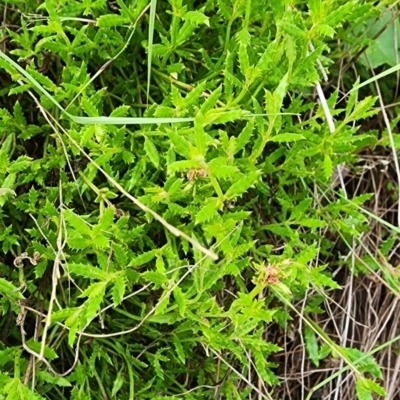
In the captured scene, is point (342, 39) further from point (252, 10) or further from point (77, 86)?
point (77, 86)

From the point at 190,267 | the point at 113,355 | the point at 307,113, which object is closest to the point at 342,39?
the point at 307,113

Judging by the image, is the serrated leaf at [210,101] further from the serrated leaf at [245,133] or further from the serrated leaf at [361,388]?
the serrated leaf at [361,388]

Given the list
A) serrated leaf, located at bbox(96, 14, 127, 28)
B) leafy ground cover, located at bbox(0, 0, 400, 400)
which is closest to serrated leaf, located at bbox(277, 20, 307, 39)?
leafy ground cover, located at bbox(0, 0, 400, 400)

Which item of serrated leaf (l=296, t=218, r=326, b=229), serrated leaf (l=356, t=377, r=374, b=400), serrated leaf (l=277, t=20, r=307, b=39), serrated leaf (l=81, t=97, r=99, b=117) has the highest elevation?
serrated leaf (l=277, t=20, r=307, b=39)

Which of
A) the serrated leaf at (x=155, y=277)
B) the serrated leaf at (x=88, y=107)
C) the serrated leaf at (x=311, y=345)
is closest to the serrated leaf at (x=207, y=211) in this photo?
the serrated leaf at (x=155, y=277)

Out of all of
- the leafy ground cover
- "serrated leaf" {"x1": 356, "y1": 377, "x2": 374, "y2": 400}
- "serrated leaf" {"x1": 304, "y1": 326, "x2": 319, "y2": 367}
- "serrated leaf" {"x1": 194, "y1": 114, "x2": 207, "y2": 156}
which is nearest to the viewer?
"serrated leaf" {"x1": 194, "y1": 114, "x2": 207, "y2": 156}

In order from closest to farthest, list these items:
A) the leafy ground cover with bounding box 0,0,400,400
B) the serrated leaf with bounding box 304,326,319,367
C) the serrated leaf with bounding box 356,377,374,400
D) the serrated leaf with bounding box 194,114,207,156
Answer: the serrated leaf with bounding box 194,114,207,156
the leafy ground cover with bounding box 0,0,400,400
the serrated leaf with bounding box 356,377,374,400
the serrated leaf with bounding box 304,326,319,367

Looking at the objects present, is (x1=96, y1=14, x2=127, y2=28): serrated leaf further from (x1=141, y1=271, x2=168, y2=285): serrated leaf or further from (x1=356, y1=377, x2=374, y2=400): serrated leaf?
(x1=356, y1=377, x2=374, y2=400): serrated leaf

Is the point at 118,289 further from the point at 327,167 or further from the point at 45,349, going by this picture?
the point at 327,167
